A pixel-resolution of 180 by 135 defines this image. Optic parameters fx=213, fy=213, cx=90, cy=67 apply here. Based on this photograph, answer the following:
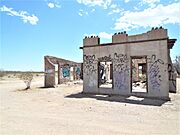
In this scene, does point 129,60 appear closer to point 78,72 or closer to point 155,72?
point 155,72

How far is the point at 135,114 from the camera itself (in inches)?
348

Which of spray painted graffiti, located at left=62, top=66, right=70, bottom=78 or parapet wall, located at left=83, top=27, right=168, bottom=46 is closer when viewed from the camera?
parapet wall, located at left=83, top=27, right=168, bottom=46

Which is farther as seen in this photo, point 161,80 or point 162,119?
point 161,80

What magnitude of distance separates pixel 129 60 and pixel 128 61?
0.30 feet

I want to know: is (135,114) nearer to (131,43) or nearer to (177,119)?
(177,119)

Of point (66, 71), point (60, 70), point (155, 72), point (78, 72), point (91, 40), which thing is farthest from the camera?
point (78, 72)

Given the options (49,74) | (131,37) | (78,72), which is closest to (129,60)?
(131,37)

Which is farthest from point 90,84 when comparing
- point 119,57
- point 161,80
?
point 161,80

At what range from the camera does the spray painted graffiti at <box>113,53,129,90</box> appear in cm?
1413

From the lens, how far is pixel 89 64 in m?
16.1

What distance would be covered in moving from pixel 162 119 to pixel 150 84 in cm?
533

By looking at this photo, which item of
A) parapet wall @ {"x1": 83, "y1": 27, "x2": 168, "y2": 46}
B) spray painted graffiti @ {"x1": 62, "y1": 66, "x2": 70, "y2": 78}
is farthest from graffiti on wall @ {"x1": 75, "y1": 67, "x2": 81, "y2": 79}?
parapet wall @ {"x1": 83, "y1": 27, "x2": 168, "y2": 46}

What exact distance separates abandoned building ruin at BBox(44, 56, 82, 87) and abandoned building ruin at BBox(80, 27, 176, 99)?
8232 millimetres

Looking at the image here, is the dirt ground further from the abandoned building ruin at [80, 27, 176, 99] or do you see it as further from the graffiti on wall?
the graffiti on wall
